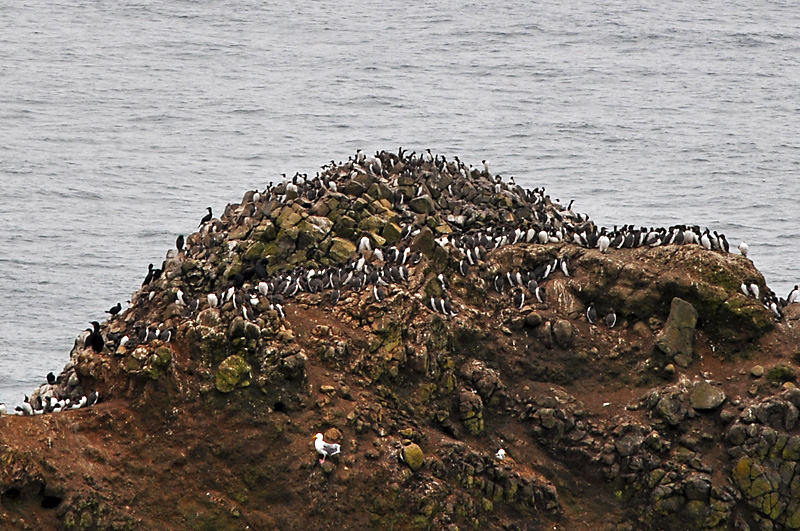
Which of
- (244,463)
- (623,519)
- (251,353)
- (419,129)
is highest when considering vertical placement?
(251,353)

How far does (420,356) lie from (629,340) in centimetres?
626

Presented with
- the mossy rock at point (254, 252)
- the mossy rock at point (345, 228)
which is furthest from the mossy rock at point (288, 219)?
the mossy rock at point (345, 228)

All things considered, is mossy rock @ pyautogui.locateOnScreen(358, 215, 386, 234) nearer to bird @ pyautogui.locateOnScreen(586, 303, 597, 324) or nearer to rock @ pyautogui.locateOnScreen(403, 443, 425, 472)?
bird @ pyautogui.locateOnScreen(586, 303, 597, 324)

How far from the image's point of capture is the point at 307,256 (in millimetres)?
39188

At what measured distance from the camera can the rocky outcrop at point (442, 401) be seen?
29203 millimetres

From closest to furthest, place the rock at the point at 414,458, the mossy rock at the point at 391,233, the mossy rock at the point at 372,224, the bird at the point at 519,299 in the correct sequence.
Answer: the rock at the point at 414,458 → the bird at the point at 519,299 → the mossy rock at the point at 391,233 → the mossy rock at the point at 372,224

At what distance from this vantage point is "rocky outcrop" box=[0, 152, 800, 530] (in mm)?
29203

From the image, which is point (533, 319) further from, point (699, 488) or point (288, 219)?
point (288, 219)

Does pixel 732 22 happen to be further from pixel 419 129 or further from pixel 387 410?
pixel 387 410

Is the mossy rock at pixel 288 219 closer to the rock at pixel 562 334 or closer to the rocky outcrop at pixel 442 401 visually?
the rocky outcrop at pixel 442 401

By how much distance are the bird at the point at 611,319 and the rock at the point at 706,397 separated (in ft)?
10.3

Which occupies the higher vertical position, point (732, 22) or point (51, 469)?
point (51, 469)

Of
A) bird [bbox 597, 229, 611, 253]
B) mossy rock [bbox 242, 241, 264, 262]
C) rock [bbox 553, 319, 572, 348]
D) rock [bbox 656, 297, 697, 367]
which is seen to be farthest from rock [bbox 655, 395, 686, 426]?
mossy rock [bbox 242, 241, 264, 262]

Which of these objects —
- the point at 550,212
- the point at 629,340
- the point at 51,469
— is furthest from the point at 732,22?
the point at 51,469
